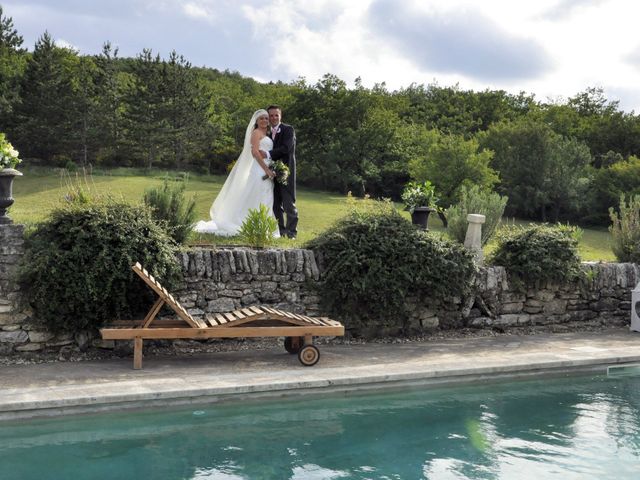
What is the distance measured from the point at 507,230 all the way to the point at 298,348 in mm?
4220

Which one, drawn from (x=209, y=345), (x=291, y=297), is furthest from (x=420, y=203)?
(x=209, y=345)

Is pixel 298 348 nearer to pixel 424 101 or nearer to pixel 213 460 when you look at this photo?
pixel 213 460

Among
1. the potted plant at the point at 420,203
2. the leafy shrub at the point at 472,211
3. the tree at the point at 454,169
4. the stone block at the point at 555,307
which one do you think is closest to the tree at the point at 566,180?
the tree at the point at 454,169

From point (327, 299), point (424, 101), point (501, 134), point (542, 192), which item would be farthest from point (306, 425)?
point (424, 101)

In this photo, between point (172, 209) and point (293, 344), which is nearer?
point (293, 344)

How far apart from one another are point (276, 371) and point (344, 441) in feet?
5.20

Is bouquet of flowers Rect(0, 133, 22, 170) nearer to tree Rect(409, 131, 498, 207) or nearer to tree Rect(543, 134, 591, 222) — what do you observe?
tree Rect(409, 131, 498, 207)

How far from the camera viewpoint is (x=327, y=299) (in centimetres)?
898

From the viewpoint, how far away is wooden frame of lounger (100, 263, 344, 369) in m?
7.07

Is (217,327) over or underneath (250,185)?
underneath

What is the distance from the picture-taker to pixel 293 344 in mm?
8266

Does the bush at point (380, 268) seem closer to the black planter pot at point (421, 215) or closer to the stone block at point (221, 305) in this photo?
the black planter pot at point (421, 215)

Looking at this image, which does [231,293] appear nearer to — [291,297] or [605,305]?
[291,297]

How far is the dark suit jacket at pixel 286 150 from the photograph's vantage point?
36.8ft
